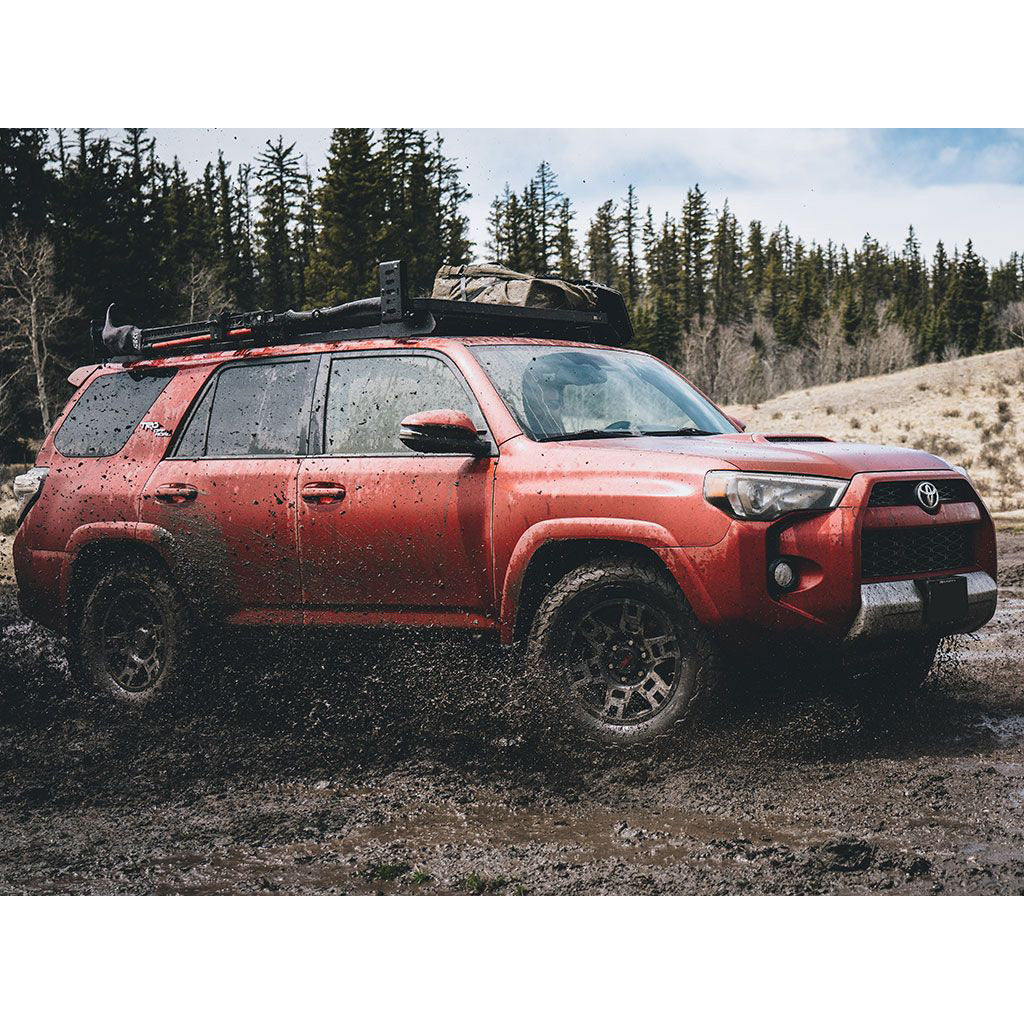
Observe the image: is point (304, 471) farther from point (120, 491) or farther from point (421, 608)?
point (120, 491)

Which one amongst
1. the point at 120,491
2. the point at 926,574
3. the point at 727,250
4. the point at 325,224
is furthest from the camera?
the point at 727,250

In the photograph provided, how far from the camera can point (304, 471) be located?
5.20m

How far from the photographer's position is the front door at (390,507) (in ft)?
15.6

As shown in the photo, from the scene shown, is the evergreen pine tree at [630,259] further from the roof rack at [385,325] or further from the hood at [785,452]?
the hood at [785,452]

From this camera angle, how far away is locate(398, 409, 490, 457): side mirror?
458 centimetres

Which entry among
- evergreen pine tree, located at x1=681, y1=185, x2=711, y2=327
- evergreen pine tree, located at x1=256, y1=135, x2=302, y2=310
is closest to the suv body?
evergreen pine tree, located at x1=256, y1=135, x2=302, y2=310

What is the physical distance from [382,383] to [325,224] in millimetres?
6373

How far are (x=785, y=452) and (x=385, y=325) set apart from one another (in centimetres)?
205

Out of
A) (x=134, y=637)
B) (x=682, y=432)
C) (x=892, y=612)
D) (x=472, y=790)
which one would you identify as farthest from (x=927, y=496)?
(x=134, y=637)

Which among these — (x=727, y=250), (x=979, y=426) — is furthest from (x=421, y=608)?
(x=979, y=426)

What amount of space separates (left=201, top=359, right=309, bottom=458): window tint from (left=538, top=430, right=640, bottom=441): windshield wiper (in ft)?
4.31

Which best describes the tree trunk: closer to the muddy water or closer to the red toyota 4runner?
the red toyota 4runner

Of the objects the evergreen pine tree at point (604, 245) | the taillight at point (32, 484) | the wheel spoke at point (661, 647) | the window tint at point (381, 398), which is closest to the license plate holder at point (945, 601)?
the wheel spoke at point (661, 647)

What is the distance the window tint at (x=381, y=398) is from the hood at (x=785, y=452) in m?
0.69
